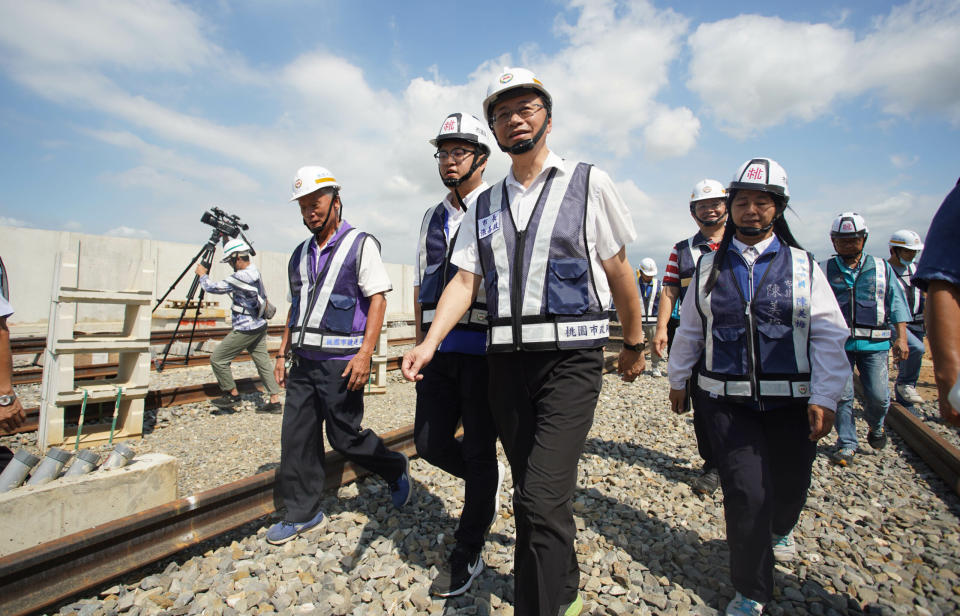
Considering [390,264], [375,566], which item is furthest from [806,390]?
[390,264]

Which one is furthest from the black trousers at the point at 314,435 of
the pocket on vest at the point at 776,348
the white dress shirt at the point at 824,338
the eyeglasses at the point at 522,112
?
the pocket on vest at the point at 776,348

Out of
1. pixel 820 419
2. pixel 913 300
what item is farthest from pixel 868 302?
pixel 913 300

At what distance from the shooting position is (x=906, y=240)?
7328 mm

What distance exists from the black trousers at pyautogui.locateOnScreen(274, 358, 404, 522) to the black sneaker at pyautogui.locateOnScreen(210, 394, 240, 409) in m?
4.20

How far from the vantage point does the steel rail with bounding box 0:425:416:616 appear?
2436mm

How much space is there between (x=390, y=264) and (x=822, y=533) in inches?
1005

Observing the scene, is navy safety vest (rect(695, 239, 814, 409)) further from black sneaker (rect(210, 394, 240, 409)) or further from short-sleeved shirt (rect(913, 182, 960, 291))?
black sneaker (rect(210, 394, 240, 409))

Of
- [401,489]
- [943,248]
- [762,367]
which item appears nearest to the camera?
[943,248]

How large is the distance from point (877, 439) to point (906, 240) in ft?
12.2

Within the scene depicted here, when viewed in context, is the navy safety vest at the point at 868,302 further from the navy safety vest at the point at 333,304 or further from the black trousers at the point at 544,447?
the navy safety vest at the point at 333,304

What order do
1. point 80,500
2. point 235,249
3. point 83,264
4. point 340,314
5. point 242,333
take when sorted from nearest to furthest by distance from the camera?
point 80,500 → point 340,314 → point 242,333 → point 235,249 → point 83,264

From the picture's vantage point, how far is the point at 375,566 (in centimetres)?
296

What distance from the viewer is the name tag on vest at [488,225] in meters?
2.46

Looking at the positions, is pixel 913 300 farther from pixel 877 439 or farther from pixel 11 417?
pixel 11 417
